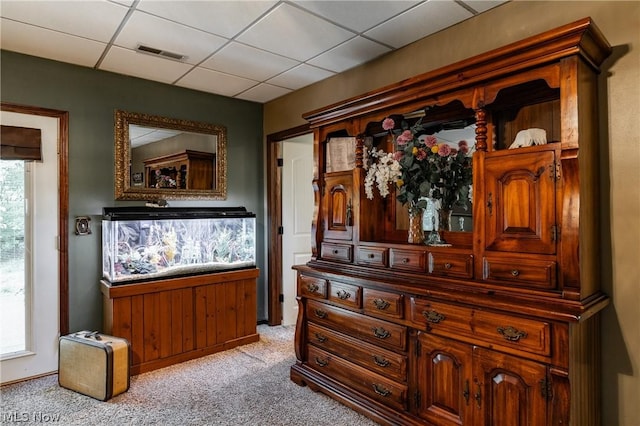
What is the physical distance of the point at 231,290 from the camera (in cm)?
370

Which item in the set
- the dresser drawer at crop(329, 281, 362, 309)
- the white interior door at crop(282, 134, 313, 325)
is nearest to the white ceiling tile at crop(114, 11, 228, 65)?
the white interior door at crop(282, 134, 313, 325)

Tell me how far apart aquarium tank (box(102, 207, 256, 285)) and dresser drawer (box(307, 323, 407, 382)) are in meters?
1.26

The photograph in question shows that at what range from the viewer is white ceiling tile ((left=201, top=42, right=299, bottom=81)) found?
297cm

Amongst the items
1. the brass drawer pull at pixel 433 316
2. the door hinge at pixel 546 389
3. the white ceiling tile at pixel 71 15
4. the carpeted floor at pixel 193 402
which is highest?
the white ceiling tile at pixel 71 15

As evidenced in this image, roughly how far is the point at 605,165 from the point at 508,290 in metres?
0.83

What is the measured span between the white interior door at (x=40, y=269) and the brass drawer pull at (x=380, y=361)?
2.68 meters

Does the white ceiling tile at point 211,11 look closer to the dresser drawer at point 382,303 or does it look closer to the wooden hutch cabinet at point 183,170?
the wooden hutch cabinet at point 183,170

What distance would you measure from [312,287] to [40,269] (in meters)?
2.26

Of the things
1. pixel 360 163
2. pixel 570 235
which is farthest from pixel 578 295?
pixel 360 163

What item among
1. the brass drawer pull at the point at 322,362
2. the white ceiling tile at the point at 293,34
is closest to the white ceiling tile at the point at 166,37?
the white ceiling tile at the point at 293,34

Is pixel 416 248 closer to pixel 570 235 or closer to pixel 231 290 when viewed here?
pixel 570 235

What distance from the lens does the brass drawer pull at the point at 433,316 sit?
2072 mm

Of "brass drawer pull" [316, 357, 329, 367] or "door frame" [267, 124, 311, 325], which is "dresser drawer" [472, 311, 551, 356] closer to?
"brass drawer pull" [316, 357, 329, 367]

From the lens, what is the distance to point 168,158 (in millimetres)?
3812
